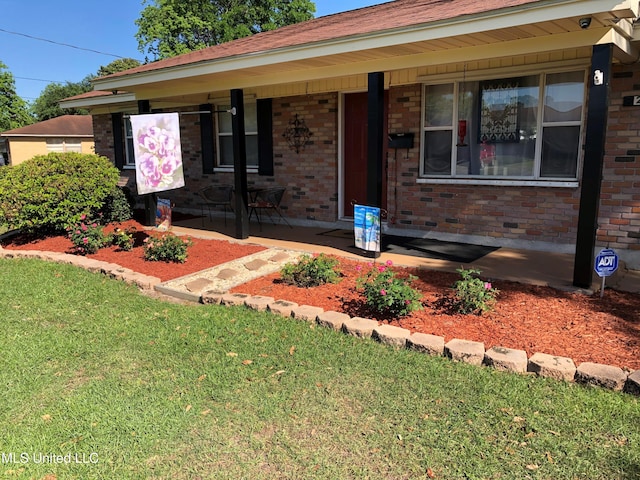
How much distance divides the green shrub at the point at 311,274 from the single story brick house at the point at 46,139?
31047 mm

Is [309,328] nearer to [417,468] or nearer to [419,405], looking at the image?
[419,405]

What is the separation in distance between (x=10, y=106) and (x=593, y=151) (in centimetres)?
3738

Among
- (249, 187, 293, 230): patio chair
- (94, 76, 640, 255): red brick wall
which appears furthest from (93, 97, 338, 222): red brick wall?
(249, 187, 293, 230): patio chair

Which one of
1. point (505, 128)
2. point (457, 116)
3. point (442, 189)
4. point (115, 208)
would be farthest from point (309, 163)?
point (115, 208)

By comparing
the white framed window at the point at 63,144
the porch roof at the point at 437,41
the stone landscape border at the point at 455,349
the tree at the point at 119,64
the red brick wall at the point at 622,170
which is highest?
the tree at the point at 119,64

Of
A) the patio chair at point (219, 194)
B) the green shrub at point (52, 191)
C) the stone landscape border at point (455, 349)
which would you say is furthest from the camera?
the patio chair at point (219, 194)

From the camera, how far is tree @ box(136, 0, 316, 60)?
3275 cm

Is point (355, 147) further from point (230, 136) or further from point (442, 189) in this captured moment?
point (230, 136)

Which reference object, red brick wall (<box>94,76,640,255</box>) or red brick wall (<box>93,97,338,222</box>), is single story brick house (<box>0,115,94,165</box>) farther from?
red brick wall (<box>93,97,338,222</box>)

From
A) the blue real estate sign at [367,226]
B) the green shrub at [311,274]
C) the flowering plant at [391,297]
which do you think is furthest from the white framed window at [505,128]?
the flowering plant at [391,297]

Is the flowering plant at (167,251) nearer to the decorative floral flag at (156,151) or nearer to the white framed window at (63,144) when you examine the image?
the decorative floral flag at (156,151)

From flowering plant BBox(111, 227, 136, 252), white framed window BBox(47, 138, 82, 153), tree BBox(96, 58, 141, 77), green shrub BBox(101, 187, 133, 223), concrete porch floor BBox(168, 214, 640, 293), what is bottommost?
concrete porch floor BBox(168, 214, 640, 293)

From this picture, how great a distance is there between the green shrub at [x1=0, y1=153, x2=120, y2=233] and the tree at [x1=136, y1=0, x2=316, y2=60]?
2673 cm

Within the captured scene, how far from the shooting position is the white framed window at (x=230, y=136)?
10195 mm
